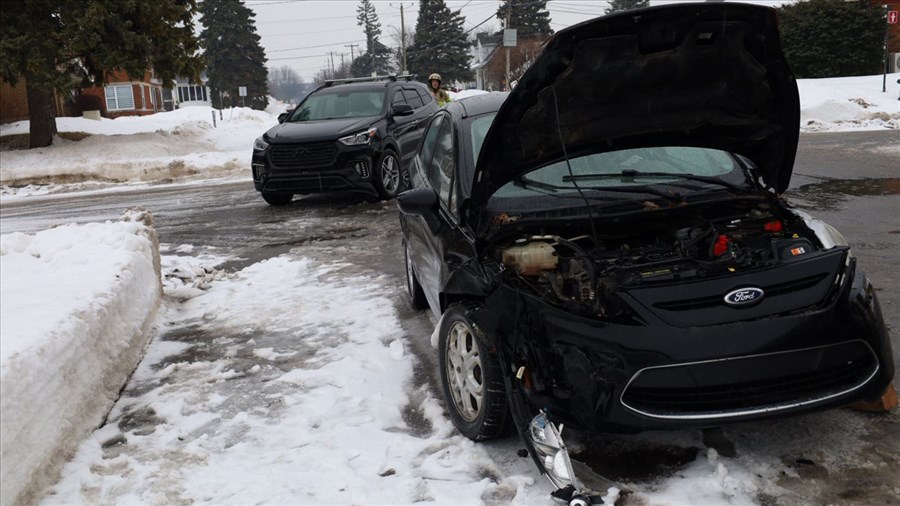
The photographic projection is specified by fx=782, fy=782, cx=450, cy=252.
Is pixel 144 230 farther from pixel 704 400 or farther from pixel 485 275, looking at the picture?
pixel 704 400

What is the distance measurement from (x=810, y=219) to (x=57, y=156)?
2222 cm

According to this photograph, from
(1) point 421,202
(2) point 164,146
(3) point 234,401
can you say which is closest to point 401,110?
(1) point 421,202

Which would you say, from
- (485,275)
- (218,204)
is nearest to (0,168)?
(218,204)

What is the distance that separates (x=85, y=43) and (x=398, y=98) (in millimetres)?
12855

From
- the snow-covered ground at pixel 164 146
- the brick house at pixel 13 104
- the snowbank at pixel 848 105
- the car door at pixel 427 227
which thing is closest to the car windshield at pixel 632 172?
the car door at pixel 427 227

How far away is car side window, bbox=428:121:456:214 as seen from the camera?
449 centimetres

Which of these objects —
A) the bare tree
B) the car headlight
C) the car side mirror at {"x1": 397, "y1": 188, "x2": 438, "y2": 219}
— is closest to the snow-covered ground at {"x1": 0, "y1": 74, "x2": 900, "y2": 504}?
the car side mirror at {"x1": 397, "y1": 188, "x2": 438, "y2": 219}

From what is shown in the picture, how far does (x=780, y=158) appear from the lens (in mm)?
4203

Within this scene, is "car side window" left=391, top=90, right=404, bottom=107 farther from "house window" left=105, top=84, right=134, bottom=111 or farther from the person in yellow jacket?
"house window" left=105, top=84, right=134, bottom=111

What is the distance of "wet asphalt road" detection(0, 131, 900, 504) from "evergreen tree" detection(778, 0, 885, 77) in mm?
18685

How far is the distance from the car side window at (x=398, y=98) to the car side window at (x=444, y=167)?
7.13 metres

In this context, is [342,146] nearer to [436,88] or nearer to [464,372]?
[436,88]

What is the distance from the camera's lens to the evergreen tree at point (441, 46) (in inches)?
2872

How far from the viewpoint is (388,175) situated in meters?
11.6
